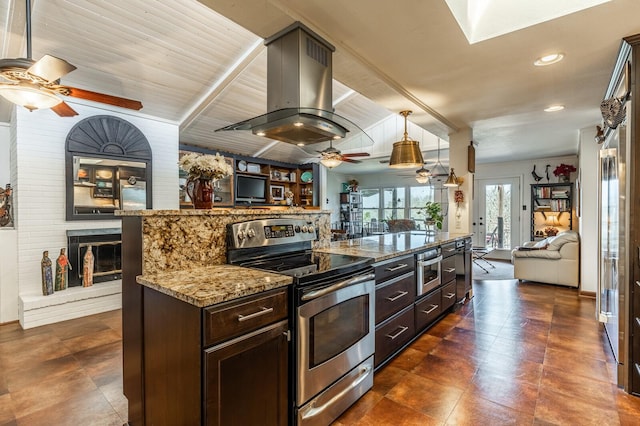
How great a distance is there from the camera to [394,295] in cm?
244

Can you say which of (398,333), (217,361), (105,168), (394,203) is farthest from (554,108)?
(394,203)

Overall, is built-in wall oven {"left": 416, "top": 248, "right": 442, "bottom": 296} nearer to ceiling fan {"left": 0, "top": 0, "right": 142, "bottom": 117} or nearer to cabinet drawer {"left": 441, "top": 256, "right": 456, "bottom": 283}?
cabinet drawer {"left": 441, "top": 256, "right": 456, "bottom": 283}

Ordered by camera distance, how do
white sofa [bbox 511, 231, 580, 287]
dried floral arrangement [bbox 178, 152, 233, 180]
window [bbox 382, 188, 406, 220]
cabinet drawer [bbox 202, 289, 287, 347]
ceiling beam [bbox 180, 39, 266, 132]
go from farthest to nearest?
window [bbox 382, 188, 406, 220]
white sofa [bbox 511, 231, 580, 287]
ceiling beam [bbox 180, 39, 266, 132]
dried floral arrangement [bbox 178, 152, 233, 180]
cabinet drawer [bbox 202, 289, 287, 347]

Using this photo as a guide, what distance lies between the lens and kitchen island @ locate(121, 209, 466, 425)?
1.26 meters

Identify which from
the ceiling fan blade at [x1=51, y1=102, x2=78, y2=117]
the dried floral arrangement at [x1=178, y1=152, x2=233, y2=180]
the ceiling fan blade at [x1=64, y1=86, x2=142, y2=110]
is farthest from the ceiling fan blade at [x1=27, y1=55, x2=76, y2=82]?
the dried floral arrangement at [x1=178, y1=152, x2=233, y2=180]

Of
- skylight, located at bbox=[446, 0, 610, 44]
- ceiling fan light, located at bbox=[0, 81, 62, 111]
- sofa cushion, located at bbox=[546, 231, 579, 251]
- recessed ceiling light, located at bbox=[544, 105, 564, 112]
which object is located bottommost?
sofa cushion, located at bbox=[546, 231, 579, 251]

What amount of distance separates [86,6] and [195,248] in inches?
96.7

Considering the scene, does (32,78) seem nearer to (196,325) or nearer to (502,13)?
(196,325)

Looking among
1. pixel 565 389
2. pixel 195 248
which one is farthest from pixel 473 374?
pixel 195 248

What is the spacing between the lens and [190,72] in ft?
12.4

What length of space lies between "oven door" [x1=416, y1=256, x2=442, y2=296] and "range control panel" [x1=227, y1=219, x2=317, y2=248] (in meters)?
1.01

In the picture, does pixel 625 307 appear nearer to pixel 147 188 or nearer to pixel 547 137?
pixel 547 137

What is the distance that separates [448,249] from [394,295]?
133 cm

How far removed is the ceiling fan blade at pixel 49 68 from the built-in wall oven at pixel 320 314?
1534 millimetres
